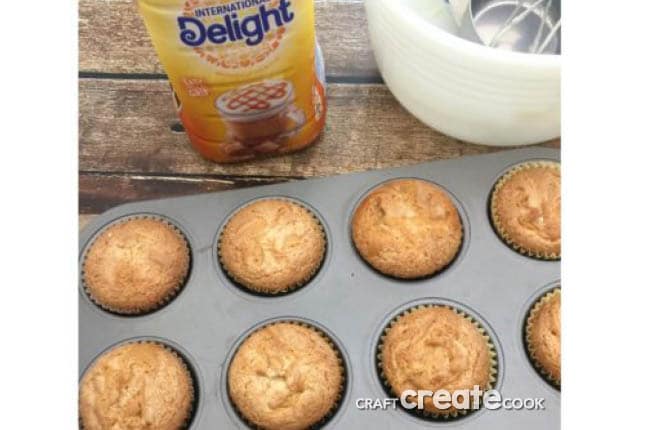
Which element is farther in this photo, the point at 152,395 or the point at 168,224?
the point at 168,224

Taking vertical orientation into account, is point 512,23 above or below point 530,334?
above

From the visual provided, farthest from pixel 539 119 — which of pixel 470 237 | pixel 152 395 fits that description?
pixel 152 395

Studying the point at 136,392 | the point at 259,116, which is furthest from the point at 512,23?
the point at 136,392

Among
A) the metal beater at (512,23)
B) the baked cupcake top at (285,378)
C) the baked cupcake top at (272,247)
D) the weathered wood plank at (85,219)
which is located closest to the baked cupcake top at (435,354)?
the baked cupcake top at (285,378)

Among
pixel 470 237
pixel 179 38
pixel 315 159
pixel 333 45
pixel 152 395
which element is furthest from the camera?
pixel 333 45

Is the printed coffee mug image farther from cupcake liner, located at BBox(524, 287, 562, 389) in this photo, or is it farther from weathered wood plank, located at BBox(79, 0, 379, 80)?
cupcake liner, located at BBox(524, 287, 562, 389)

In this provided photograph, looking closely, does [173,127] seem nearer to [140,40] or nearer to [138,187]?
[138,187]

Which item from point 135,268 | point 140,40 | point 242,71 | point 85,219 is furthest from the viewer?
point 140,40

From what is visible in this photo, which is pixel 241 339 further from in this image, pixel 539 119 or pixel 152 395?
pixel 539 119
